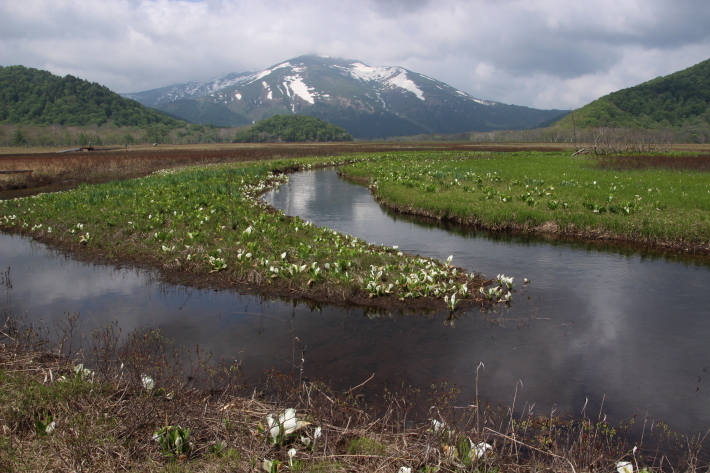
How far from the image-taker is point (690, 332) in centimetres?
884

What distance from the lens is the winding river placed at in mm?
6867

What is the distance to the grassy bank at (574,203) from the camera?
16.0 m

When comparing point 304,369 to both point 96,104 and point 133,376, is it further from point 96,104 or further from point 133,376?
point 96,104

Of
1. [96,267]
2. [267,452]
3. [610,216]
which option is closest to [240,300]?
[96,267]

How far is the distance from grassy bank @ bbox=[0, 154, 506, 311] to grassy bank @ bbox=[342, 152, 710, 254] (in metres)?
6.93

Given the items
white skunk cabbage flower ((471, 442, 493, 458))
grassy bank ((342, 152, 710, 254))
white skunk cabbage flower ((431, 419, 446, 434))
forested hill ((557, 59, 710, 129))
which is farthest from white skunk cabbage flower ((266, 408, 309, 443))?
forested hill ((557, 59, 710, 129))

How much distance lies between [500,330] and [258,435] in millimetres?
5710

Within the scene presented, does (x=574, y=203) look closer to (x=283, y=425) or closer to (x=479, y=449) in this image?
(x=479, y=449)

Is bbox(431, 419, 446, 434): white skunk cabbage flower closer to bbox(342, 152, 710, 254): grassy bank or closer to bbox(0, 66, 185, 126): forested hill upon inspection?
bbox(342, 152, 710, 254): grassy bank

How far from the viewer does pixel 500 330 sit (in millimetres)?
8922

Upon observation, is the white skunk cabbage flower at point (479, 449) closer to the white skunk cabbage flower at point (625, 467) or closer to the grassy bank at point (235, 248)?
the white skunk cabbage flower at point (625, 467)

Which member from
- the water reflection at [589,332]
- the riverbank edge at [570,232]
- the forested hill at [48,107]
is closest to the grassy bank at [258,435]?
the water reflection at [589,332]

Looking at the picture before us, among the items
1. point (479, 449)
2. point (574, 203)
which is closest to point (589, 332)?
point (479, 449)

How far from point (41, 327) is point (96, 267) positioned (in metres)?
4.83
